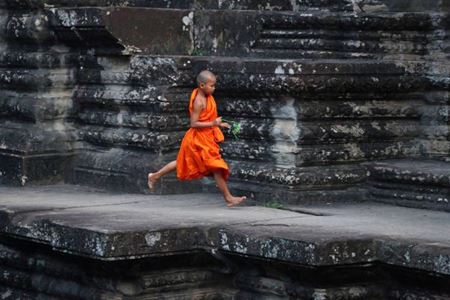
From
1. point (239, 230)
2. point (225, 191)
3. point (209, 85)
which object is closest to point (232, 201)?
point (225, 191)

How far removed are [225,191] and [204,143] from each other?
338 millimetres

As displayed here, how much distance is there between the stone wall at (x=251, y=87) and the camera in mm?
8477

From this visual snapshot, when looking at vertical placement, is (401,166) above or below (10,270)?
above

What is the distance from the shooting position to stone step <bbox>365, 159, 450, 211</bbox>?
823 centimetres

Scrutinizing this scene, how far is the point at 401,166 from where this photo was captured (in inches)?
337

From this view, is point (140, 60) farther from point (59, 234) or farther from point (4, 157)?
point (59, 234)

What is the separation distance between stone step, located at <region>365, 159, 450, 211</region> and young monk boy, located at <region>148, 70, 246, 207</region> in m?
0.95

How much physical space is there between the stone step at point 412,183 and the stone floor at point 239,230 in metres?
0.10

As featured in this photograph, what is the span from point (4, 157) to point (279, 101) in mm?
2281

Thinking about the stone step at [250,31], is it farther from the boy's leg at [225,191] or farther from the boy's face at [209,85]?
the boy's leg at [225,191]

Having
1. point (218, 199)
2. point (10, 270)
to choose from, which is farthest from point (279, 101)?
point (10, 270)

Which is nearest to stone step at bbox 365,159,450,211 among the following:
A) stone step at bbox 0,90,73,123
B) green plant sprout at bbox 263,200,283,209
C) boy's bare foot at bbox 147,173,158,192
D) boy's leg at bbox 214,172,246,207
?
green plant sprout at bbox 263,200,283,209

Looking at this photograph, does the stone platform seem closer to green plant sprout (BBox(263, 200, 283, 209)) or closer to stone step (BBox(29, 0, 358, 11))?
green plant sprout (BBox(263, 200, 283, 209))

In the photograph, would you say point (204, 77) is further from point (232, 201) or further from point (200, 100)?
point (232, 201)
